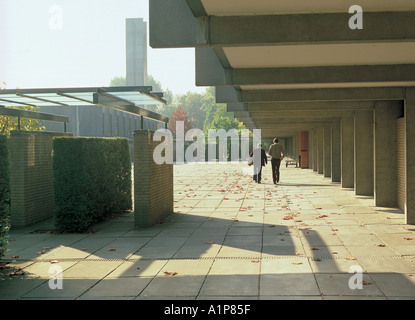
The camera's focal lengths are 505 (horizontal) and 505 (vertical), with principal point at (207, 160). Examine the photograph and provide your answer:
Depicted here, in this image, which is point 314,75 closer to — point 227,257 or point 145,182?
point 145,182

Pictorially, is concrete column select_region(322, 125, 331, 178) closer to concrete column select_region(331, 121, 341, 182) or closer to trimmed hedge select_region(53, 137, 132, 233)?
concrete column select_region(331, 121, 341, 182)

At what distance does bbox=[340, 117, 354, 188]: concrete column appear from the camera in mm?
18047

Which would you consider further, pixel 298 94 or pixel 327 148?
pixel 327 148

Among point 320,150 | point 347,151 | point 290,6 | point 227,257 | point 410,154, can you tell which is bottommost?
point 227,257

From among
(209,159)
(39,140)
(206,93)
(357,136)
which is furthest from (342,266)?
(206,93)

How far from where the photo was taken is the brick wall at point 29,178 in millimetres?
10695

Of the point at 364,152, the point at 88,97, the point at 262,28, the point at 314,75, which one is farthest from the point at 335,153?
the point at 262,28

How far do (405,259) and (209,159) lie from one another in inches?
2083

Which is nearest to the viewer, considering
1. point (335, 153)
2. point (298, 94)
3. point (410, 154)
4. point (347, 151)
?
point (410, 154)

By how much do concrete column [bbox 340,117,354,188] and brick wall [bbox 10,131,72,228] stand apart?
Answer: 10618 mm

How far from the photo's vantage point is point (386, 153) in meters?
13.3

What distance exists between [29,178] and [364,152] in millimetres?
10003

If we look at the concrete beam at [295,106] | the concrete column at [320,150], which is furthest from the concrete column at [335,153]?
the concrete beam at [295,106]

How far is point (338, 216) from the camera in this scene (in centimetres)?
1162
